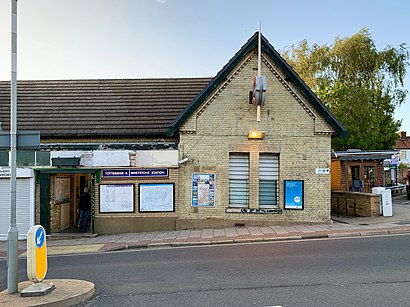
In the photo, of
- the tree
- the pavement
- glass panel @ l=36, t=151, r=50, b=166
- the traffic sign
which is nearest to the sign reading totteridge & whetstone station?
the traffic sign

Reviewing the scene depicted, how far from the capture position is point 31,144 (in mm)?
7297

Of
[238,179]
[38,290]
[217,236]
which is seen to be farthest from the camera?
[238,179]

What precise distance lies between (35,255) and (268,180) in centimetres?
1053

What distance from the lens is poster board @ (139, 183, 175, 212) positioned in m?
15.4

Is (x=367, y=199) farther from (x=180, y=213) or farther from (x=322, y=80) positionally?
(x=322, y=80)

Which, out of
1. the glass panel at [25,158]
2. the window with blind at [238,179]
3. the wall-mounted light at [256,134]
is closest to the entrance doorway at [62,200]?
the glass panel at [25,158]

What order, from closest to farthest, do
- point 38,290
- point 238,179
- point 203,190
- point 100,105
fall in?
1. point 38,290
2. point 203,190
3. point 238,179
4. point 100,105

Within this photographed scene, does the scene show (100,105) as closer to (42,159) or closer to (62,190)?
(42,159)

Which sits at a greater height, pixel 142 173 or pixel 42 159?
pixel 42 159

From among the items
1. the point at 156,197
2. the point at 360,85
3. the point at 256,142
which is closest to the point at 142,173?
the point at 156,197

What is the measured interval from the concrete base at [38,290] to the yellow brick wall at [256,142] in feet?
28.1

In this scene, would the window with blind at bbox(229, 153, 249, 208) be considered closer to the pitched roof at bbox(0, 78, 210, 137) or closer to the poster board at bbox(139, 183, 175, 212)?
the poster board at bbox(139, 183, 175, 212)

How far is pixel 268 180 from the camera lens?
1567cm

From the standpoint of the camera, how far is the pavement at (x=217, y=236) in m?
12.5
